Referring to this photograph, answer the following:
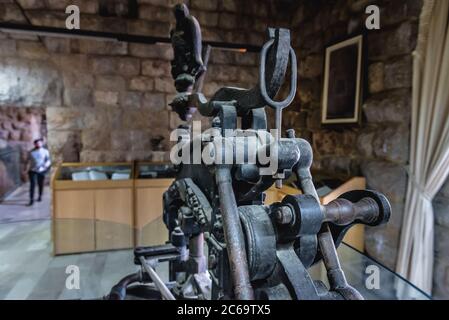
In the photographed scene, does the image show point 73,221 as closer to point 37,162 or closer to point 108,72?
point 108,72

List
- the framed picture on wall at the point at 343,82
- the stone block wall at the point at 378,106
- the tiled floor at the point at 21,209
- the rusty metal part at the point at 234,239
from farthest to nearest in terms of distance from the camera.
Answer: the tiled floor at the point at 21,209 < the framed picture on wall at the point at 343,82 < the stone block wall at the point at 378,106 < the rusty metal part at the point at 234,239

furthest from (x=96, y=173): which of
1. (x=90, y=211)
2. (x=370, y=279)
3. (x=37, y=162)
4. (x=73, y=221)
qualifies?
(x=370, y=279)

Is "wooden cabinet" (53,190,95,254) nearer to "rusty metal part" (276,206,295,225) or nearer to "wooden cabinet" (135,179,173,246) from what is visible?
"wooden cabinet" (135,179,173,246)

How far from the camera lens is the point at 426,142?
1.87 metres

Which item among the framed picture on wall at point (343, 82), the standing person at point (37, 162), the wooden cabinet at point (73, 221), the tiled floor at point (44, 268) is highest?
the framed picture on wall at point (343, 82)

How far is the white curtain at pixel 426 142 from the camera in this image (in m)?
1.78

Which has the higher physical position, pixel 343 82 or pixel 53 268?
pixel 343 82

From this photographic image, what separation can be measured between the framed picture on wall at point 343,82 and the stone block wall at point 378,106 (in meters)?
0.05

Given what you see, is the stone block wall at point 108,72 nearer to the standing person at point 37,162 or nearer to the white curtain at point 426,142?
the standing person at point 37,162

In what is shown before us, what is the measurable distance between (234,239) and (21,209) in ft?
14.8

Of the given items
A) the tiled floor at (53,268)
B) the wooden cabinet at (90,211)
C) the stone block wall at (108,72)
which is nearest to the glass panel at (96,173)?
the wooden cabinet at (90,211)

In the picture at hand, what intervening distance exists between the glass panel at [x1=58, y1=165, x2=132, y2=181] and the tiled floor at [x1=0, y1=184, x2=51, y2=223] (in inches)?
49.4

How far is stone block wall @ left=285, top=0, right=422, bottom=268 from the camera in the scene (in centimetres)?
202
